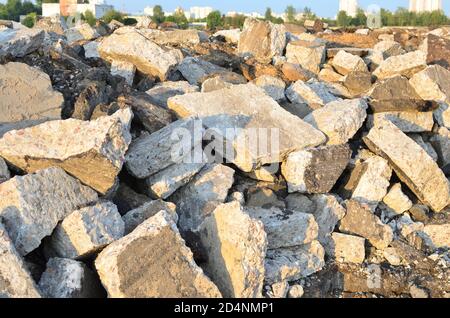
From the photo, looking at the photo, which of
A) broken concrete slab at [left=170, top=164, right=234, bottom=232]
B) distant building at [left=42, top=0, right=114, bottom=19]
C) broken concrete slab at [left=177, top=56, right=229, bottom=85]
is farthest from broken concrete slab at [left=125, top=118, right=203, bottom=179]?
distant building at [left=42, top=0, right=114, bottom=19]

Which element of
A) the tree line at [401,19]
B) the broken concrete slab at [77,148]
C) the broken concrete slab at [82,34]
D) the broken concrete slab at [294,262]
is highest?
the broken concrete slab at [82,34]

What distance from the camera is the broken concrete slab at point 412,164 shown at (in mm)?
5172

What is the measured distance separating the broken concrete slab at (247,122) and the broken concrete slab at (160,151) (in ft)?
1.43

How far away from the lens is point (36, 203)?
359 centimetres

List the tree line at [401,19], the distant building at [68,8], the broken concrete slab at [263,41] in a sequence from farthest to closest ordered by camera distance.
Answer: the distant building at [68,8]
the tree line at [401,19]
the broken concrete slab at [263,41]

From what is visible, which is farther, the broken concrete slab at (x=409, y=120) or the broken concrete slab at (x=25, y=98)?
the broken concrete slab at (x=409, y=120)

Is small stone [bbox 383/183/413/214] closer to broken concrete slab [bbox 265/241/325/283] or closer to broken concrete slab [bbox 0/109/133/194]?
broken concrete slab [bbox 265/241/325/283]

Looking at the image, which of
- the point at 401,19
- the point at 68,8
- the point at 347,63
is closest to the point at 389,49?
the point at 347,63

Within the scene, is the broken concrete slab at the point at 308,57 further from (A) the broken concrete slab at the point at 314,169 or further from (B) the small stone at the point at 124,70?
(A) the broken concrete slab at the point at 314,169

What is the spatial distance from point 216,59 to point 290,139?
333cm

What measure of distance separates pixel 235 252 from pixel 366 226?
1572 mm

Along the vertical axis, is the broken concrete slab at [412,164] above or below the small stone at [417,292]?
above

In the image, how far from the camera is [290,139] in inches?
196

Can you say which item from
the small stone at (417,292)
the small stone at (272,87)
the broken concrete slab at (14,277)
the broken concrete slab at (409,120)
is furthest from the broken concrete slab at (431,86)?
the broken concrete slab at (14,277)
